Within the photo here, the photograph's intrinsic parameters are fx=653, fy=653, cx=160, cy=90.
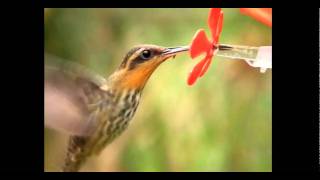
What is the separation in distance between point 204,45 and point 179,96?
0.85 m

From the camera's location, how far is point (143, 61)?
1598 millimetres

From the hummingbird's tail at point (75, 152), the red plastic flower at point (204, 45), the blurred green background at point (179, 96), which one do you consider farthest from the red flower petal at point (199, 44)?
the blurred green background at point (179, 96)

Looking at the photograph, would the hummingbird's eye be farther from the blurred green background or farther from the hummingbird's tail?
the blurred green background

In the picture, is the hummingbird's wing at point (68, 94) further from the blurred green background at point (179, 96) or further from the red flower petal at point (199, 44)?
the blurred green background at point (179, 96)

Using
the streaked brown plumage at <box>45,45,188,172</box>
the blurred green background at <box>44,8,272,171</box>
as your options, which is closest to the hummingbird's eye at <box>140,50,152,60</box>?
the streaked brown plumage at <box>45,45,188,172</box>

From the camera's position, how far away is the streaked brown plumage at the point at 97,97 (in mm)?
1592

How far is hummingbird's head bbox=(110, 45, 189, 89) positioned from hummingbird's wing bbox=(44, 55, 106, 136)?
85 millimetres

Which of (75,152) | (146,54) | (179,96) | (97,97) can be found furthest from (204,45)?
(179,96)

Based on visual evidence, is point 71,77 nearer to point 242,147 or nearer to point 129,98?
point 129,98

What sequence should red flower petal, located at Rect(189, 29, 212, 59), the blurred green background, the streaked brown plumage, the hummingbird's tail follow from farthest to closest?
1. the blurred green background
2. the hummingbird's tail
3. the streaked brown plumage
4. red flower petal, located at Rect(189, 29, 212, 59)

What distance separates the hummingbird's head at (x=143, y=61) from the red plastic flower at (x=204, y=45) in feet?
0.18

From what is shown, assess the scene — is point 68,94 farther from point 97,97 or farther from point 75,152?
point 75,152

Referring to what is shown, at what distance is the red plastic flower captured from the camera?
1.51 meters

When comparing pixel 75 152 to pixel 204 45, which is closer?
pixel 204 45
